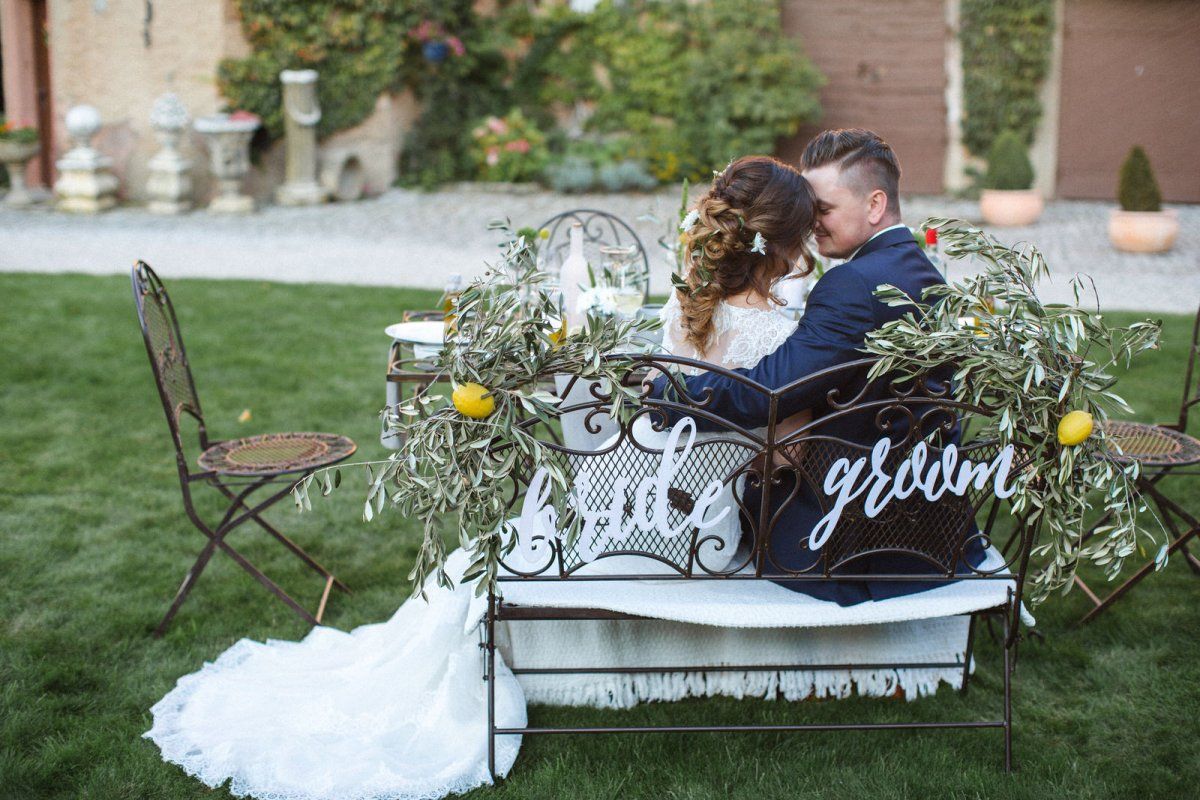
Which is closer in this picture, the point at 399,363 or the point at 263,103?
the point at 399,363

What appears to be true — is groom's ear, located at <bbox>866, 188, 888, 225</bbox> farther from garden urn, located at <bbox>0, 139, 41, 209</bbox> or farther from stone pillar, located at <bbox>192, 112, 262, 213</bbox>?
garden urn, located at <bbox>0, 139, 41, 209</bbox>

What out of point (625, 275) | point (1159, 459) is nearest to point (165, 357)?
point (625, 275)

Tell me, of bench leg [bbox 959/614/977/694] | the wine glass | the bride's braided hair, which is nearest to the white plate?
the wine glass

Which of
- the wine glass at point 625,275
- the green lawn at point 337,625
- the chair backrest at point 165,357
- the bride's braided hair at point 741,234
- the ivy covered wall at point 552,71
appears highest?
the ivy covered wall at point 552,71

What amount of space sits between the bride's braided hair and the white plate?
3.25 feet

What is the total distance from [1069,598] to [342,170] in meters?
11.5

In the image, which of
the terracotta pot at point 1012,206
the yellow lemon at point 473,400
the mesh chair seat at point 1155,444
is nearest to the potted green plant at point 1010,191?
the terracotta pot at point 1012,206

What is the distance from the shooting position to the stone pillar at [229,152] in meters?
12.5

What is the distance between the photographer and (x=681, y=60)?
14.1m

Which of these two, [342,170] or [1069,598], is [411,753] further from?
[342,170]

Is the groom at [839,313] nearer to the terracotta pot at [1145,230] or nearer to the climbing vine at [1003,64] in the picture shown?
the terracotta pot at [1145,230]

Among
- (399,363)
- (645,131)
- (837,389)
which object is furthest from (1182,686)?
(645,131)

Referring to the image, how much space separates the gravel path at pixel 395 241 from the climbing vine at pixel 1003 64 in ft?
3.58

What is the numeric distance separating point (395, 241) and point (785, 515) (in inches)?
340
